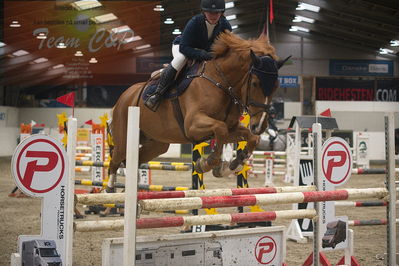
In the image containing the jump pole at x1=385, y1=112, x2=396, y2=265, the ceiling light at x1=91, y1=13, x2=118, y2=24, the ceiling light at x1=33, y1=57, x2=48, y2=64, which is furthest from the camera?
the ceiling light at x1=33, y1=57, x2=48, y2=64

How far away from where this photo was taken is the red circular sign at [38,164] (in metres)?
2.51

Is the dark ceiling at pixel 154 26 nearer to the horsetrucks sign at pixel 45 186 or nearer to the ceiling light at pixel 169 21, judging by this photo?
the ceiling light at pixel 169 21

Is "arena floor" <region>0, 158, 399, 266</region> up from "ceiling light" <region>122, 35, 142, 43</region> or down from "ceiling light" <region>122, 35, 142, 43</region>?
down

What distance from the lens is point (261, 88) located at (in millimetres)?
3520

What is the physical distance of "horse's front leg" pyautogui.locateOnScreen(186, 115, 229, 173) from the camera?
11.6ft

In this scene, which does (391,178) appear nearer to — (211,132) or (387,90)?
(211,132)

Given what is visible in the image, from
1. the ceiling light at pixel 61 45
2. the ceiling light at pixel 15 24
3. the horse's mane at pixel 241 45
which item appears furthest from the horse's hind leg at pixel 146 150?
the ceiling light at pixel 61 45

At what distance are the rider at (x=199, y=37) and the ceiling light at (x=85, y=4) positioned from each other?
9.27 meters

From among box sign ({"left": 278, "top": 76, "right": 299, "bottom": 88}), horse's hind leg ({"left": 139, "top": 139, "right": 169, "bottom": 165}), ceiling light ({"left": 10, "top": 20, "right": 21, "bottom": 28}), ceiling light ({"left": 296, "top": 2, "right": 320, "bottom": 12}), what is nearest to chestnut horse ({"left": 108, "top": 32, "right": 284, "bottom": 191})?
horse's hind leg ({"left": 139, "top": 139, "right": 169, "bottom": 165})

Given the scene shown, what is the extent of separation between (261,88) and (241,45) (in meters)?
0.42

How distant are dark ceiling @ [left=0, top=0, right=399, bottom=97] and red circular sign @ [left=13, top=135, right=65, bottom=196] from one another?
29.5 ft

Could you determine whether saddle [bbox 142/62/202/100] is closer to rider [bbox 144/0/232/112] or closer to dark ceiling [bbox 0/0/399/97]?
rider [bbox 144/0/232/112]

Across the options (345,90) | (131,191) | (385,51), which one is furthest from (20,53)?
(131,191)

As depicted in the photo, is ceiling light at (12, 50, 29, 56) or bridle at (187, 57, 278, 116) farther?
ceiling light at (12, 50, 29, 56)
